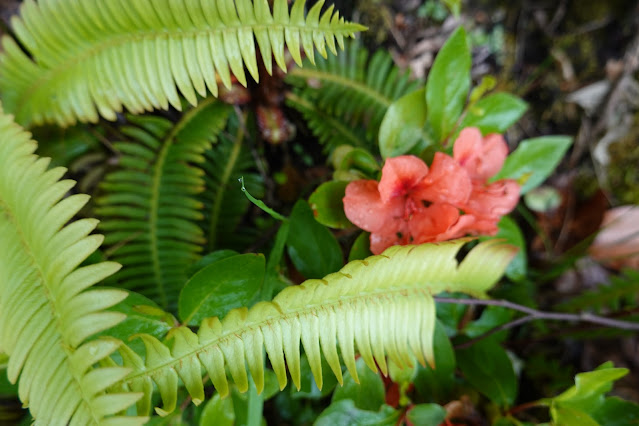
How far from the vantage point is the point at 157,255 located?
1.32 metres

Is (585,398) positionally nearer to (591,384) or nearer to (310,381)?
(591,384)

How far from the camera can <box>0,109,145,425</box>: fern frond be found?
2.20ft

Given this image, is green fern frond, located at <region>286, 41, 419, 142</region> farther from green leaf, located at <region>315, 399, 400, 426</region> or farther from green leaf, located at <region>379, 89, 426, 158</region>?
green leaf, located at <region>315, 399, 400, 426</region>

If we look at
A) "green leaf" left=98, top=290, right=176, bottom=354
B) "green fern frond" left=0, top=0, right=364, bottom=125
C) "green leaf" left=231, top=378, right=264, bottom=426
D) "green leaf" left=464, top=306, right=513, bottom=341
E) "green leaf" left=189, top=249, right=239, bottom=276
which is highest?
"green fern frond" left=0, top=0, right=364, bottom=125

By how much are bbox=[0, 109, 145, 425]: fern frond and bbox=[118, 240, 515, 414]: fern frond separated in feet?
0.31

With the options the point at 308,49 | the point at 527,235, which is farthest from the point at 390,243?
the point at 527,235

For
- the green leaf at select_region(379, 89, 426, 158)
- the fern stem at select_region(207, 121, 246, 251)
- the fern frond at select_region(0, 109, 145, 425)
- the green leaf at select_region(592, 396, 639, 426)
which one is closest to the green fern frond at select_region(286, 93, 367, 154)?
the fern stem at select_region(207, 121, 246, 251)

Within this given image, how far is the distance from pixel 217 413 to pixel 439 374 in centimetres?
61

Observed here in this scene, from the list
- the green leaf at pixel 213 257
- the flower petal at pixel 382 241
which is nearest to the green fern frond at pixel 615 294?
the flower petal at pixel 382 241

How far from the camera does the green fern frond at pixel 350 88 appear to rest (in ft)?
5.04

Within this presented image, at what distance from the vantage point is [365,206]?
102 cm

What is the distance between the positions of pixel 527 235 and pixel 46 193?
2.07 m

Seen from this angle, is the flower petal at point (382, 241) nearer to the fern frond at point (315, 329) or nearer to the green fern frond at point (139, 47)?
the fern frond at point (315, 329)

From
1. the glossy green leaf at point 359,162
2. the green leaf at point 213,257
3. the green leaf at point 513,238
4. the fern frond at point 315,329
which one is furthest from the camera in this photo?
the green leaf at point 513,238
